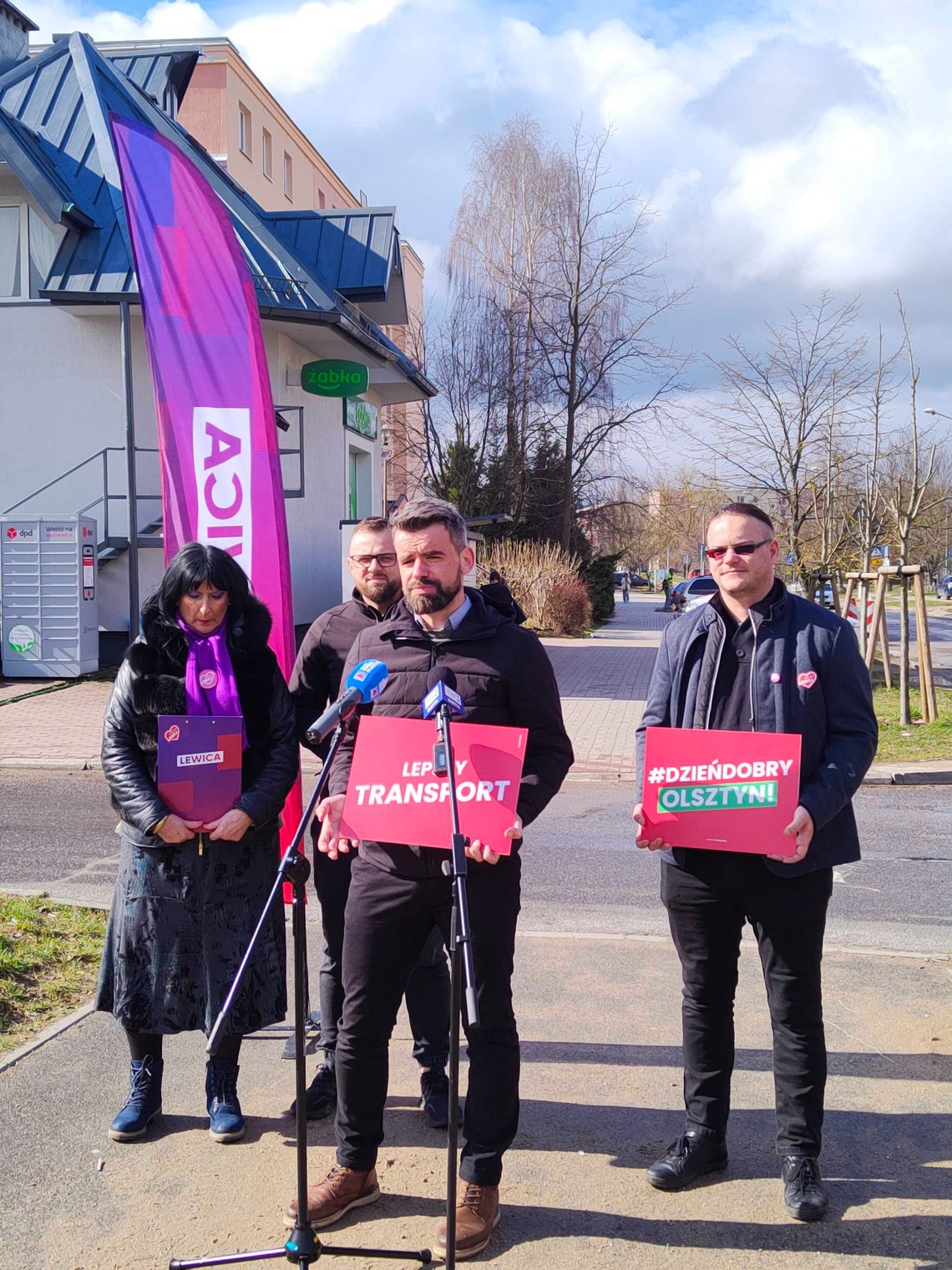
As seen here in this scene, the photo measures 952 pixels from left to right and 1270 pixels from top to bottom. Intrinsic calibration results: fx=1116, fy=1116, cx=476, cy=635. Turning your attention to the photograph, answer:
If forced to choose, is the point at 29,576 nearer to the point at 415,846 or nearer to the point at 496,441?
the point at 415,846

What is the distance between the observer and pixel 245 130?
123ft

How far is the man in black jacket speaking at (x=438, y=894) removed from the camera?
3.09 m

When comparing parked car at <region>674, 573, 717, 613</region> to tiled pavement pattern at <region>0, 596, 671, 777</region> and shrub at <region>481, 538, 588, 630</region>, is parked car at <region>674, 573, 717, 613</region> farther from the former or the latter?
shrub at <region>481, 538, 588, 630</region>

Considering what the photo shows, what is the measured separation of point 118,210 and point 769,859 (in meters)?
17.2

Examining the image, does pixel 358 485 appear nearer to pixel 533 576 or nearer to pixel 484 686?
pixel 533 576

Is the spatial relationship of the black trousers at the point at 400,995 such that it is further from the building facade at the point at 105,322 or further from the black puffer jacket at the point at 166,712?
the building facade at the point at 105,322

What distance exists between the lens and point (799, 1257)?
2.96 metres

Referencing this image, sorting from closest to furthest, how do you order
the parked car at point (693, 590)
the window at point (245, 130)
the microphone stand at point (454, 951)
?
the microphone stand at point (454, 951) → the parked car at point (693, 590) → the window at point (245, 130)

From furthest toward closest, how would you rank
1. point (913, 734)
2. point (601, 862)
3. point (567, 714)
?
point (567, 714)
point (913, 734)
point (601, 862)

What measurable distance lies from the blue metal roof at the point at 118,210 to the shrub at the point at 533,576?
8771 millimetres

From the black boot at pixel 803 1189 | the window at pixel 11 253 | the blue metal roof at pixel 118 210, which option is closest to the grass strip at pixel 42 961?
the black boot at pixel 803 1189

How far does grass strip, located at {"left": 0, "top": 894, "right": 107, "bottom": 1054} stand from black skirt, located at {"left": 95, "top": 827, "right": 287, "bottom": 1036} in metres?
0.94

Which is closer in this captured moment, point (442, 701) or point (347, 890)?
point (442, 701)

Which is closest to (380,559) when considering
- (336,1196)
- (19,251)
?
(336,1196)
